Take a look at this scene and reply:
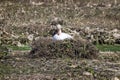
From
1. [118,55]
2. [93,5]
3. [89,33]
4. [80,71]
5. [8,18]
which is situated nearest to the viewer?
[80,71]

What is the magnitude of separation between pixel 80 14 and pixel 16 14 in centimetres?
A: 397

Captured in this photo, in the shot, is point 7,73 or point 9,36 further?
point 9,36

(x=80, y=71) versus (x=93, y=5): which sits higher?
(x=80, y=71)

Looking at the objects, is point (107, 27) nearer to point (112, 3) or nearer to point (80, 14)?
point (80, 14)

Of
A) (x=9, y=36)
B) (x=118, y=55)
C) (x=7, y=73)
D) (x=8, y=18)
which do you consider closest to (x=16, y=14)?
(x=8, y=18)

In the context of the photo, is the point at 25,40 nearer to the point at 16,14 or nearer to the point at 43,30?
the point at 43,30

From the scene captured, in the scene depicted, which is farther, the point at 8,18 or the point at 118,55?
the point at 8,18

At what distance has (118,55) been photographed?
62.5ft

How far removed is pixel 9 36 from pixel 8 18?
29.2 ft

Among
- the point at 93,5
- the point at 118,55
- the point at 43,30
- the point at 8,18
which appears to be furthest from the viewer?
the point at 93,5

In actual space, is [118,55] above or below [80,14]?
above

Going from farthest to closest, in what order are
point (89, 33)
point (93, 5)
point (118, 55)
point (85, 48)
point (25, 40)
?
1. point (93, 5)
2. point (89, 33)
3. point (25, 40)
4. point (118, 55)
5. point (85, 48)

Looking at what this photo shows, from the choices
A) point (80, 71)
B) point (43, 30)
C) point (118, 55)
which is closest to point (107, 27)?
point (43, 30)

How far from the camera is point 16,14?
3956 cm
